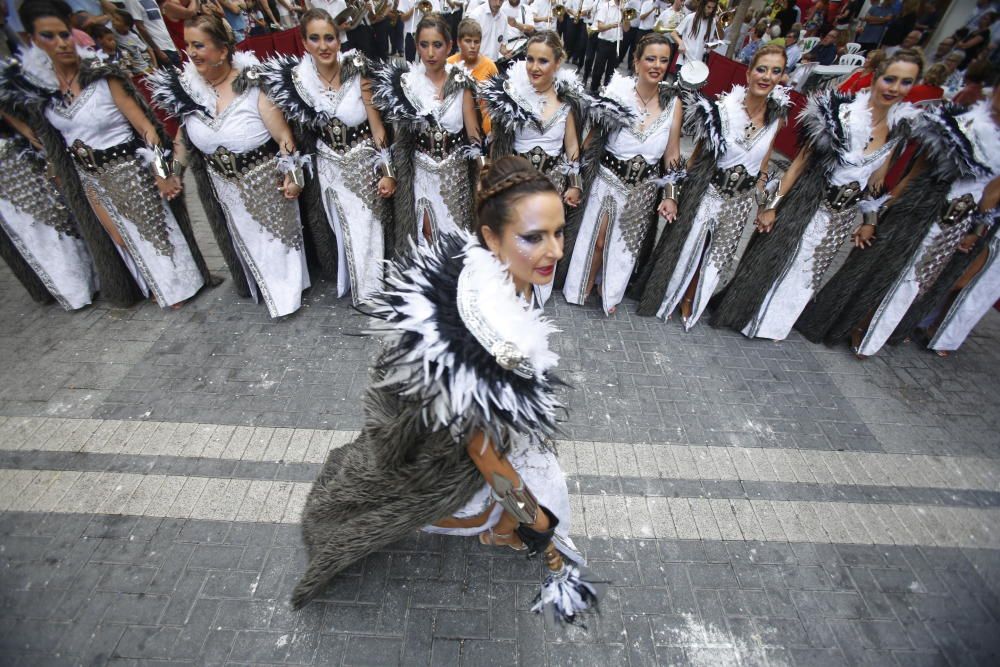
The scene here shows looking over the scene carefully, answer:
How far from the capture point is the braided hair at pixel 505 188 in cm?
170

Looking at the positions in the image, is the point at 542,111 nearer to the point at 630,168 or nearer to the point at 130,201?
the point at 630,168

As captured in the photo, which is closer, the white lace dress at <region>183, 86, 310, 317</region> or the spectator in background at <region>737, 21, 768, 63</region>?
the white lace dress at <region>183, 86, 310, 317</region>

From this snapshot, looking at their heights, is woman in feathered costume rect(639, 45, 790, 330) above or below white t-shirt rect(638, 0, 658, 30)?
below

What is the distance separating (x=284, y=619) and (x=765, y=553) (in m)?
2.79

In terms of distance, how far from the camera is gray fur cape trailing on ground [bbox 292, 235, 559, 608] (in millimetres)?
1563

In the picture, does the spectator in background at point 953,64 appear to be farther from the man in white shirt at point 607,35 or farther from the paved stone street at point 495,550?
the man in white shirt at point 607,35

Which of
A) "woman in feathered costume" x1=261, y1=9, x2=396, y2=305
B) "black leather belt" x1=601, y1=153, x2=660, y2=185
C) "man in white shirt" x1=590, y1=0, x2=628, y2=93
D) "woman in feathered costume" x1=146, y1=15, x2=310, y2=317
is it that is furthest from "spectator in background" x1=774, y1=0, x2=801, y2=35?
"woman in feathered costume" x1=146, y1=15, x2=310, y2=317

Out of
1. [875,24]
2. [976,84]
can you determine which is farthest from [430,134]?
[875,24]

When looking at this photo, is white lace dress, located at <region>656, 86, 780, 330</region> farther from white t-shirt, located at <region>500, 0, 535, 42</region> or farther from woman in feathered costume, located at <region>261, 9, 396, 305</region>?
white t-shirt, located at <region>500, 0, 535, 42</region>

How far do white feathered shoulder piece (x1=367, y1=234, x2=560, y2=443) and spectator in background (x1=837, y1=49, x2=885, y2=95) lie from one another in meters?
6.26

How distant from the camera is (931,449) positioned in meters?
3.59

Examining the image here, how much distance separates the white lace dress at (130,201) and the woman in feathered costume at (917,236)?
6.10 meters

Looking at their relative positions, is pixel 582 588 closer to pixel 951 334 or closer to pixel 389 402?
pixel 389 402

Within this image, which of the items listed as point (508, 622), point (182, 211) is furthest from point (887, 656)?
point (182, 211)
